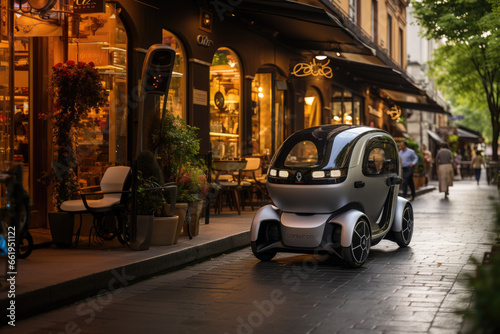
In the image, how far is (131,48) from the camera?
37.8 feet

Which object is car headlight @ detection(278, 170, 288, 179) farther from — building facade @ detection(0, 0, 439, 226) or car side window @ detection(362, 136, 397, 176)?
building facade @ detection(0, 0, 439, 226)

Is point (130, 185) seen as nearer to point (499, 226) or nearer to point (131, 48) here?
point (131, 48)

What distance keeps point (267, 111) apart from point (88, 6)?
859cm

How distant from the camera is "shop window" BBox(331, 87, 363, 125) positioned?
77.4ft

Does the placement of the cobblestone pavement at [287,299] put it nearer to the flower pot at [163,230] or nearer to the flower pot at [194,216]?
the flower pot at [163,230]

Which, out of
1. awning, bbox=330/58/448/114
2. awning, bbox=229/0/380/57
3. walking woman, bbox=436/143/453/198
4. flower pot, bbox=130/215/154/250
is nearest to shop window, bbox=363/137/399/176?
flower pot, bbox=130/215/154/250

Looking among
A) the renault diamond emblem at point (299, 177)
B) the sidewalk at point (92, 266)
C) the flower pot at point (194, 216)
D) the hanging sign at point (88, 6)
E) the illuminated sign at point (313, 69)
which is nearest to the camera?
the sidewalk at point (92, 266)

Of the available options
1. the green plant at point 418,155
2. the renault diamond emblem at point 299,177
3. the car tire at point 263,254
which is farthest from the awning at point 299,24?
the green plant at point 418,155

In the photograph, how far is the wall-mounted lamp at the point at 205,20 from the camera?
13734mm

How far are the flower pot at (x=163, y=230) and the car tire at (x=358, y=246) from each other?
2295mm

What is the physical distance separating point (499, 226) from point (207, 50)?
A: 39.3 feet

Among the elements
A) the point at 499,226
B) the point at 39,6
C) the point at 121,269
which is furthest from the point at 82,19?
the point at 499,226

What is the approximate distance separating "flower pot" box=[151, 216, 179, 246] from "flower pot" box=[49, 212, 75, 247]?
40.8 inches

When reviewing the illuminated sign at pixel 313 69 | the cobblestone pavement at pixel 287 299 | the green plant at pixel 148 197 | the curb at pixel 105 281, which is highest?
the illuminated sign at pixel 313 69
